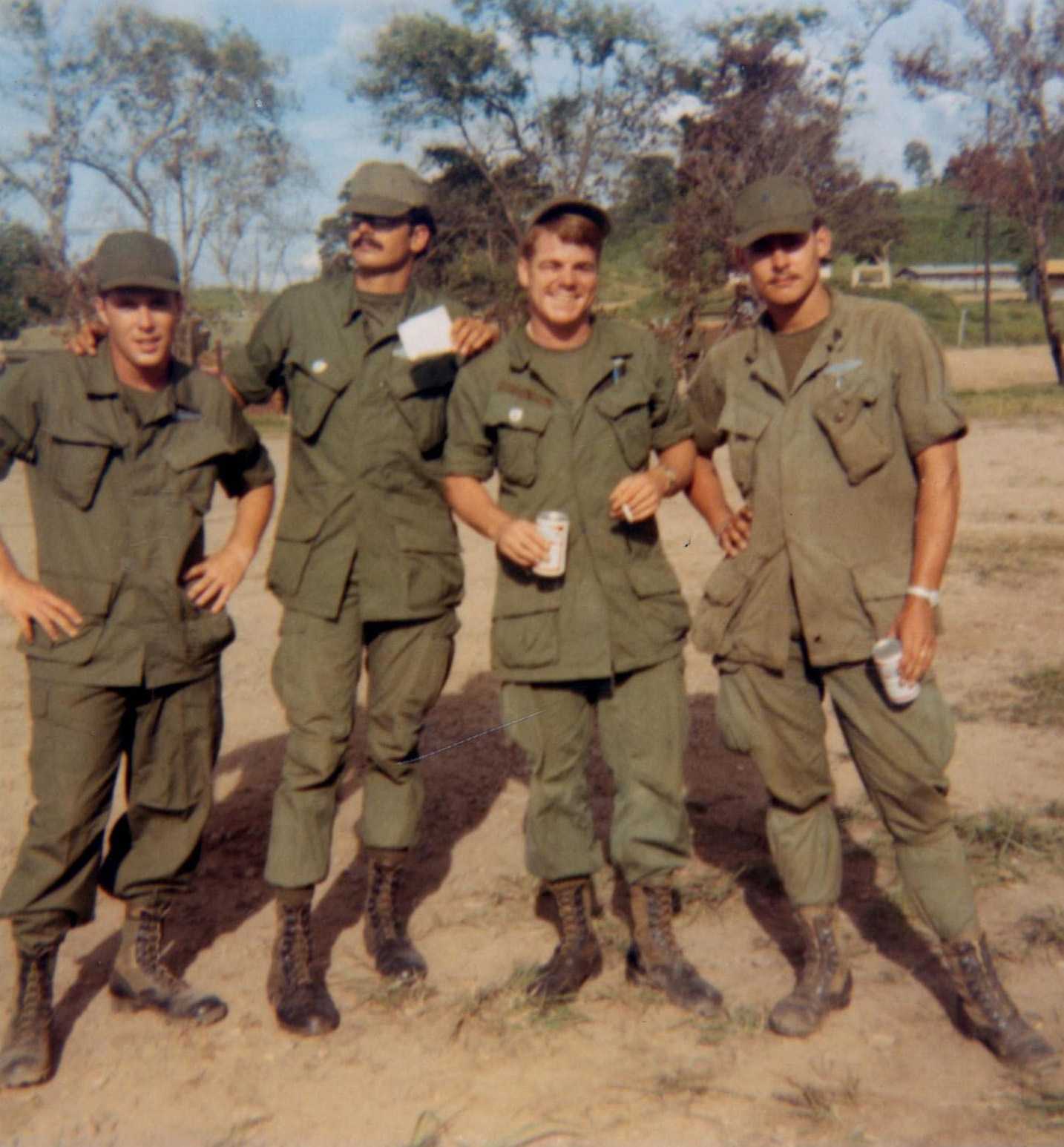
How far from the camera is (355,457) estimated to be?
405 cm

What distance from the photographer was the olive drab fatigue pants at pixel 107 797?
11.9 feet

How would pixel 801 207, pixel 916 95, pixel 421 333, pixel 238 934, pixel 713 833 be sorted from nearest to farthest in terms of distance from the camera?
1. pixel 801 207
2. pixel 421 333
3. pixel 238 934
4. pixel 713 833
5. pixel 916 95

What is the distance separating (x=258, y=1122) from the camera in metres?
3.33

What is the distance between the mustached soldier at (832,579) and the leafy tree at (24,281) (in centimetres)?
3073

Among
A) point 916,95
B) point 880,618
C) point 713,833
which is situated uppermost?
point 916,95

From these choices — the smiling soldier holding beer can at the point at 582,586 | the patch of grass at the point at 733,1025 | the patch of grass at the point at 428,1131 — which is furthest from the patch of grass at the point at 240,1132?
the patch of grass at the point at 733,1025

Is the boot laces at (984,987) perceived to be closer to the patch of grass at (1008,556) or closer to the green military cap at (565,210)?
the green military cap at (565,210)

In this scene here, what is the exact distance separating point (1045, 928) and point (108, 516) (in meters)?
3.03

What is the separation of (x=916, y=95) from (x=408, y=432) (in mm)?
22948

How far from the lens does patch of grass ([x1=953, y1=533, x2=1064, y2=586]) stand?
881 centimetres

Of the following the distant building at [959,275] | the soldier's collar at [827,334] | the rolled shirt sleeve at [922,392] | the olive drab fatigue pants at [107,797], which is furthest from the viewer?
the distant building at [959,275]

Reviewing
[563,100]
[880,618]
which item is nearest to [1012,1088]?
[880,618]

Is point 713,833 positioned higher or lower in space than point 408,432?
lower

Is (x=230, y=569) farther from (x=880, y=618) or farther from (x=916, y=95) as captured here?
(x=916, y=95)
